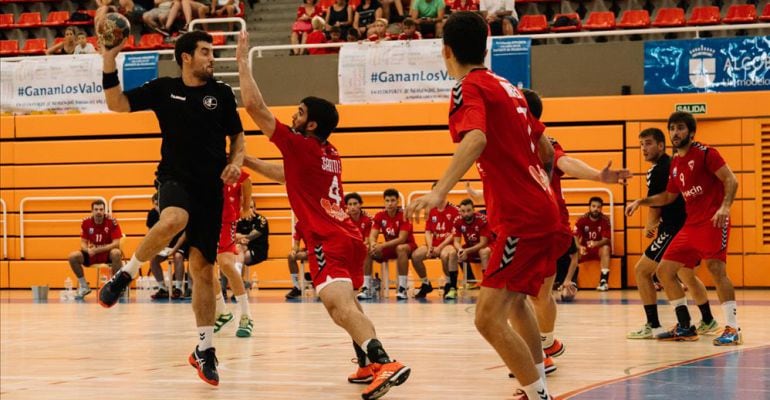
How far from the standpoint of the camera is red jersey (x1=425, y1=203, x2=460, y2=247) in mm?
16547

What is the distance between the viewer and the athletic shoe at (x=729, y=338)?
29.8 feet

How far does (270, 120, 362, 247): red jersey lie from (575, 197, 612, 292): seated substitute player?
10080 millimetres

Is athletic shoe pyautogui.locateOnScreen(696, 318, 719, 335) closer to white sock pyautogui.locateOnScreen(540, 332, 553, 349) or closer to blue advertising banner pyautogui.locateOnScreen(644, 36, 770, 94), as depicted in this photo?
white sock pyautogui.locateOnScreen(540, 332, 553, 349)

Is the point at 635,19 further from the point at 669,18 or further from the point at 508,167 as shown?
the point at 508,167

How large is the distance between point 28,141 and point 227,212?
395 inches

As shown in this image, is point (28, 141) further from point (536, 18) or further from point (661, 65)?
point (661, 65)

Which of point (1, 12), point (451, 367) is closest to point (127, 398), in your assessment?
point (451, 367)

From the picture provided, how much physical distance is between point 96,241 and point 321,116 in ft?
36.6

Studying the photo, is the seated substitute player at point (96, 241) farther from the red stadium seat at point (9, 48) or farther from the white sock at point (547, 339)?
the white sock at point (547, 339)

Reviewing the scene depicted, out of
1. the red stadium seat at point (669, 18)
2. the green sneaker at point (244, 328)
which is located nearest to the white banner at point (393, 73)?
the red stadium seat at point (669, 18)

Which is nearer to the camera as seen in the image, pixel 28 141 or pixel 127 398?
pixel 127 398

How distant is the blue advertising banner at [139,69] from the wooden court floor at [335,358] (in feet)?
18.3

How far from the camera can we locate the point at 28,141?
763 inches

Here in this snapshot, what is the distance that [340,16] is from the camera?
19062mm
